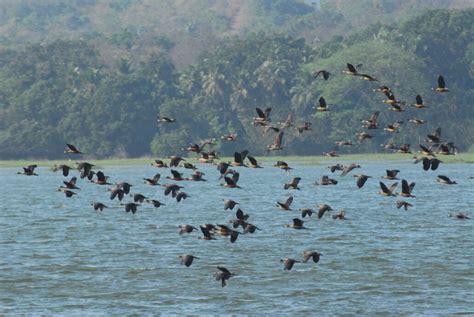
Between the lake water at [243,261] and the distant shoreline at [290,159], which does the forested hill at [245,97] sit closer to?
the distant shoreline at [290,159]

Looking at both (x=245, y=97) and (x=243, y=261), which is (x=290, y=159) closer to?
(x=245, y=97)

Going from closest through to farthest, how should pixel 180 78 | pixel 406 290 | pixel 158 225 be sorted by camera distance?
pixel 406 290
pixel 158 225
pixel 180 78

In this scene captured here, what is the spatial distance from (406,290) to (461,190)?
5009 centimetres

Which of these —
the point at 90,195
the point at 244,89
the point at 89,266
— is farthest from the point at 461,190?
the point at 244,89

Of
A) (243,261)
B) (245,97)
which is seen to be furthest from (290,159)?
(243,261)

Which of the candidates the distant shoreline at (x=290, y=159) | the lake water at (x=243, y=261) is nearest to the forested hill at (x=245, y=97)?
the distant shoreline at (x=290, y=159)

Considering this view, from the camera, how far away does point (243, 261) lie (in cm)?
4381

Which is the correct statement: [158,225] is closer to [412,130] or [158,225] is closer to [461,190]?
[461,190]

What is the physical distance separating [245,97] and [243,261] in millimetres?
95690

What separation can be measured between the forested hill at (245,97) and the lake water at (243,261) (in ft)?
186

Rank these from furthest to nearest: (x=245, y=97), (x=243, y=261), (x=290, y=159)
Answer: (x=245, y=97) < (x=290, y=159) < (x=243, y=261)

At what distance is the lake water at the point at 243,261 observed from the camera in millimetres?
34969

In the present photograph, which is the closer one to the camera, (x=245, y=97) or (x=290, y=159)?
(x=290, y=159)

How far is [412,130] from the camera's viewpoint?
132625mm
